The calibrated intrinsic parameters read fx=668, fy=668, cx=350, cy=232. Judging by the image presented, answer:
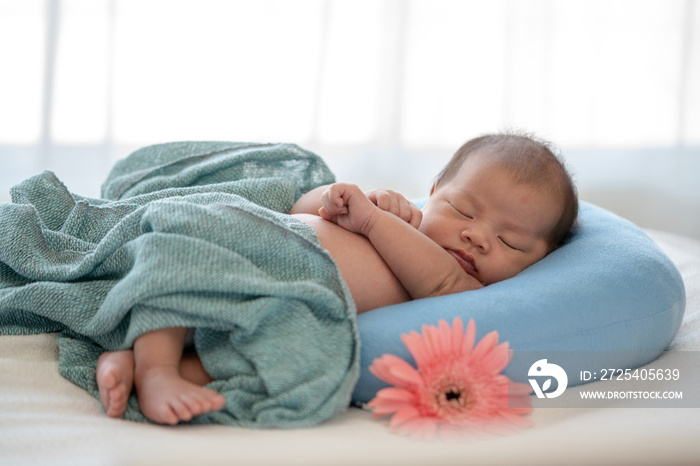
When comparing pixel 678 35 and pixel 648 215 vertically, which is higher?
pixel 678 35

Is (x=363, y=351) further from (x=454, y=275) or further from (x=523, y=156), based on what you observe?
(x=523, y=156)

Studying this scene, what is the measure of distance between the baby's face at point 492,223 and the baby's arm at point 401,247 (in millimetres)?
69

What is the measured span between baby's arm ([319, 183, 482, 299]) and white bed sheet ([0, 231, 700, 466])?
10.5 inches

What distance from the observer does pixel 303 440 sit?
82 centimetres

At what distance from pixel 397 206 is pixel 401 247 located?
165mm

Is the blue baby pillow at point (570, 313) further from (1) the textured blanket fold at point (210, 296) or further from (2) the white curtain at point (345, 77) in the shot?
(2) the white curtain at point (345, 77)

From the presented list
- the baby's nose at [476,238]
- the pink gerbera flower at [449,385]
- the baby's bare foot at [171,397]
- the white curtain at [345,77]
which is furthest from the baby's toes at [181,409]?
the white curtain at [345,77]

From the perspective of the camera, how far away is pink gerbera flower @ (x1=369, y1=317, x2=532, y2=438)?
2.82ft

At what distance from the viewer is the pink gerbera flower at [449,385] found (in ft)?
2.82

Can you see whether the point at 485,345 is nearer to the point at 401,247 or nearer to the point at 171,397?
the point at 401,247

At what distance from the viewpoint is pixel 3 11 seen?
88.7 inches

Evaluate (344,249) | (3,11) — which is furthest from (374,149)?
(344,249)

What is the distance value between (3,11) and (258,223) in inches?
70.3

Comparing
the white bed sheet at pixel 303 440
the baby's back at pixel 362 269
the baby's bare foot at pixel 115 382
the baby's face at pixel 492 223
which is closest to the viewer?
the white bed sheet at pixel 303 440
